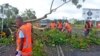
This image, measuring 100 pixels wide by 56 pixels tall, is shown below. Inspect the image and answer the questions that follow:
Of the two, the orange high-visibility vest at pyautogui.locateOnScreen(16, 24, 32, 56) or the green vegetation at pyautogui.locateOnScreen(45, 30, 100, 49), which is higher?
the orange high-visibility vest at pyautogui.locateOnScreen(16, 24, 32, 56)

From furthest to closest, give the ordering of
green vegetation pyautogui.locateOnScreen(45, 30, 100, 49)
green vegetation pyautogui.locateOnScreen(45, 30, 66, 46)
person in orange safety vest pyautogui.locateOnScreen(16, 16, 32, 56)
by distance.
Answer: green vegetation pyautogui.locateOnScreen(45, 30, 66, 46) → green vegetation pyautogui.locateOnScreen(45, 30, 100, 49) → person in orange safety vest pyautogui.locateOnScreen(16, 16, 32, 56)

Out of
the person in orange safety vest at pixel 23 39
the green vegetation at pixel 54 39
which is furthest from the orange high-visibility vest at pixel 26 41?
the green vegetation at pixel 54 39

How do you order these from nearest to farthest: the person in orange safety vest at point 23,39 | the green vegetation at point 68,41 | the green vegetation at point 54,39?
the person in orange safety vest at point 23,39
the green vegetation at point 68,41
the green vegetation at point 54,39

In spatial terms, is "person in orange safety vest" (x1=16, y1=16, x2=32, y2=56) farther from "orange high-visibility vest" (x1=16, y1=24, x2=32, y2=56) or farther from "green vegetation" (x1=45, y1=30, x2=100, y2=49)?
"green vegetation" (x1=45, y1=30, x2=100, y2=49)

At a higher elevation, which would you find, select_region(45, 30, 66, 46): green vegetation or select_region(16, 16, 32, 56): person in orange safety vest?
select_region(16, 16, 32, 56): person in orange safety vest

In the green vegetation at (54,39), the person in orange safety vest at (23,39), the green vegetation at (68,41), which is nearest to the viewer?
the person in orange safety vest at (23,39)

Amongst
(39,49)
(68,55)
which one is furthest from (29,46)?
(68,55)

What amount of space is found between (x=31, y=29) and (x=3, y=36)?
18.9 meters

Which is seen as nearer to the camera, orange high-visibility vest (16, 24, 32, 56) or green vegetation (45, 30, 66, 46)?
orange high-visibility vest (16, 24, 32, 56)

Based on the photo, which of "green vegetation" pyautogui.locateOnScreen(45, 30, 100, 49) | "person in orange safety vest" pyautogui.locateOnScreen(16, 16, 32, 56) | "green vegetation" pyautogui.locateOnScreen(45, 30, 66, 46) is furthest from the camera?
"green vegetation" pyautogui.locateOnScreen(45, 30, 66, 46)

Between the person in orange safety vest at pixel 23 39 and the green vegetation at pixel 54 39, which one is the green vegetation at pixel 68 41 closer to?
the green vegetation at pixel 54 39

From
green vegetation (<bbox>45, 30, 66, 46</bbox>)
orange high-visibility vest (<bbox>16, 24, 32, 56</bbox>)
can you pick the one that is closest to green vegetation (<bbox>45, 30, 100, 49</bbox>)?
green vegetation (<bbox>45, 30, 66, 46</bbox>)

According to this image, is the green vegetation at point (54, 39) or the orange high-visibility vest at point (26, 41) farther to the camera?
the green vegetation at point (54, 39)

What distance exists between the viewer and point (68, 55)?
21609 millimetres
